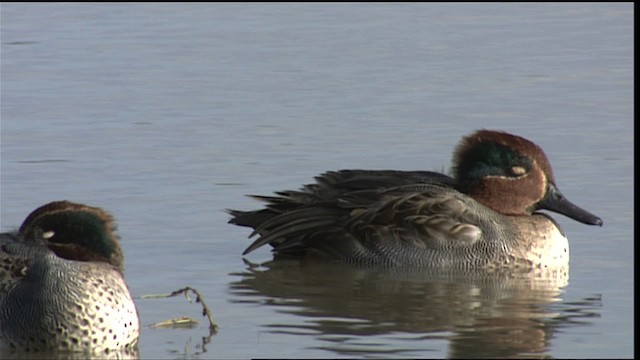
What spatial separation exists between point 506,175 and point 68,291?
171 inches

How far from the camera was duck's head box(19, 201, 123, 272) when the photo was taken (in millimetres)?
11305

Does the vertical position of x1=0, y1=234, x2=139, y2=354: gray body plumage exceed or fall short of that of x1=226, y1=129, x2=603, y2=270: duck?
it falls short

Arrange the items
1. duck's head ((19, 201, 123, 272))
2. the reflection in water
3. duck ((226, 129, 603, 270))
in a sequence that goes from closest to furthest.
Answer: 1. duck's head ((19, 201, 123, 272))
2. the reflection in water
3. duck ((226, 129, 603, 270))

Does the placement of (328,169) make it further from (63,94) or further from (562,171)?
(63,94)

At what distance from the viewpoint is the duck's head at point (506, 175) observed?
14.4 metres

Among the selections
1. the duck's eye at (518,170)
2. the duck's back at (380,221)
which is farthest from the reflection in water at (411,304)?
the duck's eye at (518,170)

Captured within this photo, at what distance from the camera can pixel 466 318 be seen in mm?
12453

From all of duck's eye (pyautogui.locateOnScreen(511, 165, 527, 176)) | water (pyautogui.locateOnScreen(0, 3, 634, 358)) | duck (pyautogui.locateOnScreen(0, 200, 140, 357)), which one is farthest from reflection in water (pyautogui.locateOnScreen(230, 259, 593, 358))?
duck (pyautogui.locateOnScreen(0, 200, 140, 357))

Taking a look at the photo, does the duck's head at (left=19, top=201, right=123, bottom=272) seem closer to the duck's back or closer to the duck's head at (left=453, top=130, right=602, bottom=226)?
the duck's back

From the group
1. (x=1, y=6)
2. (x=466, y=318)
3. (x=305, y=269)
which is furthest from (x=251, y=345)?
(x=1, y=6)

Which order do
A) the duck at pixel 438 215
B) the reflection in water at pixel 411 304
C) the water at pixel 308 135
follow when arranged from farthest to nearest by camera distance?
the duck at pixel 438 215 → the water at pixel 308 135 → the reflection in water at pixel 411 304

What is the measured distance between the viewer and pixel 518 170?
47.3ft

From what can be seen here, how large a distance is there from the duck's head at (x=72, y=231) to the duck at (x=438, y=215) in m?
2.88

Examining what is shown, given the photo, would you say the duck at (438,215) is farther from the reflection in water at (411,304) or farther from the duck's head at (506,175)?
the reflection in water at (411,304)
